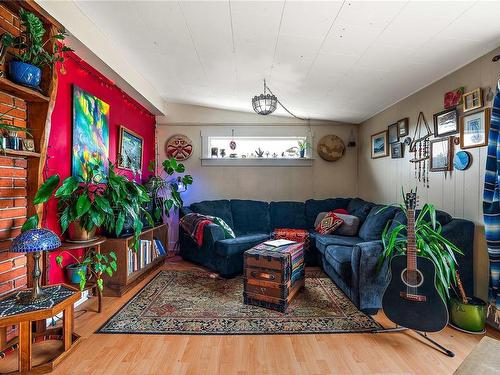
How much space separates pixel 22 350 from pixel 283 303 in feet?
5.73

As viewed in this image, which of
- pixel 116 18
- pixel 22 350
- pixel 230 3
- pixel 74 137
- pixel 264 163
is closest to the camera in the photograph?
pixel 22 350

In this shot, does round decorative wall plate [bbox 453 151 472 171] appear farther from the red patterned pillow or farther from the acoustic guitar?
the red patterned pillow

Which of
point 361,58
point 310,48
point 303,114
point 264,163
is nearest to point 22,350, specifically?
point 310,48

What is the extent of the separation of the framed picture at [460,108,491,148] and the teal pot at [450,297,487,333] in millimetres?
1220

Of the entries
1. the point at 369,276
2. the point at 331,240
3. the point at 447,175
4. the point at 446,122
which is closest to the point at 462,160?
the point at 447,175

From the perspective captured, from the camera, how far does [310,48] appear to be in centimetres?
222

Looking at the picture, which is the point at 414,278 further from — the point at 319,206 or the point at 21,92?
the point at 21,92

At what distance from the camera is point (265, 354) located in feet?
5.74

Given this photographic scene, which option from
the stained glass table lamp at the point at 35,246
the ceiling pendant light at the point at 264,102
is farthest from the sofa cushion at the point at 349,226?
the stained glass table lamp at the point at 35,246

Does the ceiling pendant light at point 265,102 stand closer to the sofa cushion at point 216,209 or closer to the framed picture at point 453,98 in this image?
the framed picture at point 453,98

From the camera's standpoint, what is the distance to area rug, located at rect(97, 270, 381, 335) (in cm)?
203

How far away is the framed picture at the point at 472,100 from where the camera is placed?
2125mm

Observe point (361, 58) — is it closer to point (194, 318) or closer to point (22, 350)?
point (194, 318)

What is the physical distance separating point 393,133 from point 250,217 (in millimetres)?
2295
